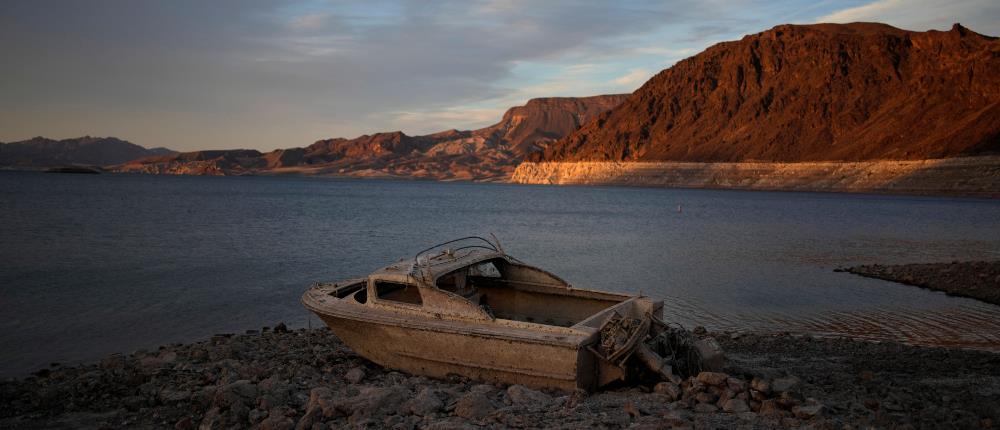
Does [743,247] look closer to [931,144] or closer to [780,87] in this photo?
[931,144]

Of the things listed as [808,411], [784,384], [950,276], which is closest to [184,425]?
[808,411]

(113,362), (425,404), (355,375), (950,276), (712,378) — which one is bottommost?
(950,276)

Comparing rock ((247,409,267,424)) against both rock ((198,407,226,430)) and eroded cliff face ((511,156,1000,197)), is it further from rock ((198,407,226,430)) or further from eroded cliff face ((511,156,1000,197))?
eroded cliff face ((511,156,1000,197))

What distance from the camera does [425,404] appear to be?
768 cm

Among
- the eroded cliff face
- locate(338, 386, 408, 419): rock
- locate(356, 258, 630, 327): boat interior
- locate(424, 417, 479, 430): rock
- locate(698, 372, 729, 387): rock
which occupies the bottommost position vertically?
the eroded cliff face

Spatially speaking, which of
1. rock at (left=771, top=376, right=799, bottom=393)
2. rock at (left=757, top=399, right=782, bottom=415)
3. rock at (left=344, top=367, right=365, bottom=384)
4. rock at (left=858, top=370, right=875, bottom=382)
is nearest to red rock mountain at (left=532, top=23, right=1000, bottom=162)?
rock at (left=858, top=370, right=875, bottom=382)

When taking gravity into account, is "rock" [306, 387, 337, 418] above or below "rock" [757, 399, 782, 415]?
above

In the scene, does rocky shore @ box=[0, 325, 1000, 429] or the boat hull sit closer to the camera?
rocky shore @ box=[0, 325, 1000, 429]

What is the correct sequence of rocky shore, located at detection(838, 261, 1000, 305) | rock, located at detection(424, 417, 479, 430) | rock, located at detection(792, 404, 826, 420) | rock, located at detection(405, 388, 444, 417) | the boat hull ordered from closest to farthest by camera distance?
rock, located at detection(424, 417, 479, 430), rock, located at detection(792, 404, 826, 420), rock, located at detection(405, 388, 444, 417), the boat hull, rocky shore, located at detection(838, 261, 1000, 305)

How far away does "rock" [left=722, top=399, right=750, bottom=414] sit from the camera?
24.4 feet

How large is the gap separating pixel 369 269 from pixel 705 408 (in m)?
17.8

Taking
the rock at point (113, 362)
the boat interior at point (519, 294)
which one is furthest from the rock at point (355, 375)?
the rock at point (113, 362)

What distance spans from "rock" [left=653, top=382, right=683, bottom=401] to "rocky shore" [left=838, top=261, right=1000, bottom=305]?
13.1 m

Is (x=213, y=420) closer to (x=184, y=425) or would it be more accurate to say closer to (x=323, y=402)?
(x=184, y=425)
